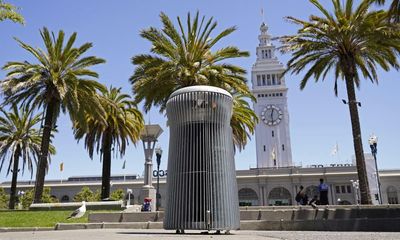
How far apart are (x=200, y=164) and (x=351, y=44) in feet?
43.2

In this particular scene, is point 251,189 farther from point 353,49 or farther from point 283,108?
point 353,49

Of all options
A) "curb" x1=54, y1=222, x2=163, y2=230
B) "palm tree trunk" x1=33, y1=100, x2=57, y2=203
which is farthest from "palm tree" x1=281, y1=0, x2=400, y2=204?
"palm tree trunk" x1=33, y1=100, x2=57, y2=203

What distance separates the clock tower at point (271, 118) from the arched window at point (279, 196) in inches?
787

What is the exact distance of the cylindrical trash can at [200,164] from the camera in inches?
357

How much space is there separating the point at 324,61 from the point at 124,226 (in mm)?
13499

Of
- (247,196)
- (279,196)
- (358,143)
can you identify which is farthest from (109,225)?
(279,196)

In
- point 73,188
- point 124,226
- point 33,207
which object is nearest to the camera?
point 124,226

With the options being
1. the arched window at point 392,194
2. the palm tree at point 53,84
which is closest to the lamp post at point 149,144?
the palm tree at point 53,84

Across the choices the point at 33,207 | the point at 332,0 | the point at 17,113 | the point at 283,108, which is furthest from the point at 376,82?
the point at 283,108

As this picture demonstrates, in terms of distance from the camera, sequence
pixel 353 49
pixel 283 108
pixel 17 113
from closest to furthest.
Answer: pixel 353 49
pixel 17 113
pixel 283 108

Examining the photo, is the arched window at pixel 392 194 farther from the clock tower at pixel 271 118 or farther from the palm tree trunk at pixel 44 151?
the palm tree trunk at pixel 44 151

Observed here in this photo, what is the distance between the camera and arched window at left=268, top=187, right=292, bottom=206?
6191 centimetres

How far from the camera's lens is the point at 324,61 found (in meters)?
20.3

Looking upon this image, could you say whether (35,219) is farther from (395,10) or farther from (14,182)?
(14,182)
